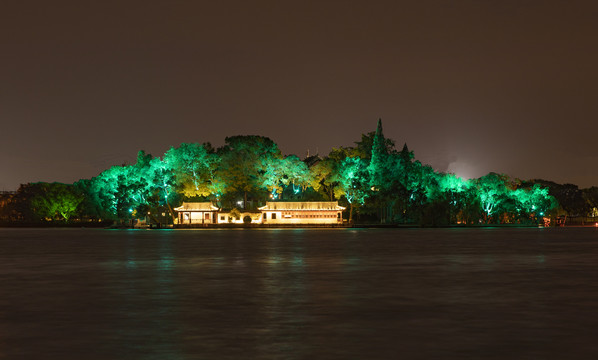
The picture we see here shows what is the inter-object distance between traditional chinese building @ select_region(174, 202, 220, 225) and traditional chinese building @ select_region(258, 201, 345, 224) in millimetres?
8796

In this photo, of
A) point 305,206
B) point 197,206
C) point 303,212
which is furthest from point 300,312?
point 197,206

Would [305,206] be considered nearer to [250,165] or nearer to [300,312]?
[250,165]

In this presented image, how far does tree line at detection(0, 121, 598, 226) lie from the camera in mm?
119875

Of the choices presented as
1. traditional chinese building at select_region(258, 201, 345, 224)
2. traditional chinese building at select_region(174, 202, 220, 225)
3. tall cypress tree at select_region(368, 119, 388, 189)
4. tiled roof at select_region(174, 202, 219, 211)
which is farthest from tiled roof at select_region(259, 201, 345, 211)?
tiled roof at select_region(174, 202, 219, 211)

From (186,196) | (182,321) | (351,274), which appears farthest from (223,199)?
(182,321)

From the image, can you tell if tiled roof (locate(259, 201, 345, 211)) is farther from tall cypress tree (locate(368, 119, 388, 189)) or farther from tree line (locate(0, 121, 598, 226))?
tall cypress tree (locate(368, 119, 388, 189))

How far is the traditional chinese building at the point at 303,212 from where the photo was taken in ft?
405

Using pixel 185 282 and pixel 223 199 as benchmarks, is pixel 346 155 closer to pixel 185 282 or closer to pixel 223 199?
pixel 223 199

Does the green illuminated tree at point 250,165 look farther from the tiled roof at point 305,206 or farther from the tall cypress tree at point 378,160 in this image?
the tall cypress tree at point 378,160

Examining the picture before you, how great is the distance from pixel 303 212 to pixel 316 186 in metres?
5.32

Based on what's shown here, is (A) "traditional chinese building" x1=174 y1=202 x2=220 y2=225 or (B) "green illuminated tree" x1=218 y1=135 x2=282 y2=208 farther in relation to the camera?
(A) "traditional chinese building" x1=174 y1=202 x2=220 y2=225

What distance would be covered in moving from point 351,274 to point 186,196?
95.8 meters

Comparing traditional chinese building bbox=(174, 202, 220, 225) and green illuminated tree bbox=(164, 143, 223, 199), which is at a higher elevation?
green illuminated tree bbox=(164, 143, 223, 199)

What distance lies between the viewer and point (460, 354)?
12602 mm
